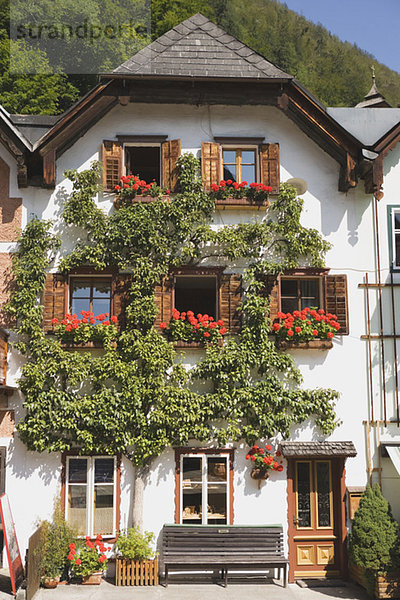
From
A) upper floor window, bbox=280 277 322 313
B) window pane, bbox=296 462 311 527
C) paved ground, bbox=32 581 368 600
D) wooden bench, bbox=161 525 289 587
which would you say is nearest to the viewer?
paved ground, bbox=32 581 368 600

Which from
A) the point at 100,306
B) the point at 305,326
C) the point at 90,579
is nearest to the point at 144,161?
the point at 100,306

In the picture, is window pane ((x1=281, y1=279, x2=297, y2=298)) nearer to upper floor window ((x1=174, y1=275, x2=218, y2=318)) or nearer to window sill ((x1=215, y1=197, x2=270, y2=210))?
window sill ((x1=215, y1=197, x2=270, y2=210))

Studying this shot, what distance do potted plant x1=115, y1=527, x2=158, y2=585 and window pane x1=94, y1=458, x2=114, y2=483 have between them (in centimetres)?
119

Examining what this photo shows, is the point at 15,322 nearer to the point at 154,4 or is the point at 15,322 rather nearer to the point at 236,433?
the point at 236,433

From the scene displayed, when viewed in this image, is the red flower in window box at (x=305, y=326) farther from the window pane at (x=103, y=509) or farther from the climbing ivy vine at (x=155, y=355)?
the window pane at (x=103, y=509)

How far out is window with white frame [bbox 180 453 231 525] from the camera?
1365 cm

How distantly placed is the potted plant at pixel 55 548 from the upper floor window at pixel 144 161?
7335 mm

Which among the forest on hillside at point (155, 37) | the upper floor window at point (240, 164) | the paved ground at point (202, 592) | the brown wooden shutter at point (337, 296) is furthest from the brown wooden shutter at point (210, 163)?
the forest on hillside at point (155, 37)

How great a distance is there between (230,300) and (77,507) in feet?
16.9

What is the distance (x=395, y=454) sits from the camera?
44.9 ft

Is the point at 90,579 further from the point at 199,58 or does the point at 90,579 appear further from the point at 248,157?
the point at 199,58

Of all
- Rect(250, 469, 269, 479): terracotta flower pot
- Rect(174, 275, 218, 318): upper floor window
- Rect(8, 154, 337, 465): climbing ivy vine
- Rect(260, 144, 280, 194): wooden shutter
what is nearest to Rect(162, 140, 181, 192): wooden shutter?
Rect(8, 154, 337, 465): climbing ivy vine

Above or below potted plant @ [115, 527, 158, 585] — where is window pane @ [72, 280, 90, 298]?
above

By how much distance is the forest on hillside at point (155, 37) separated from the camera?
34.2 m
